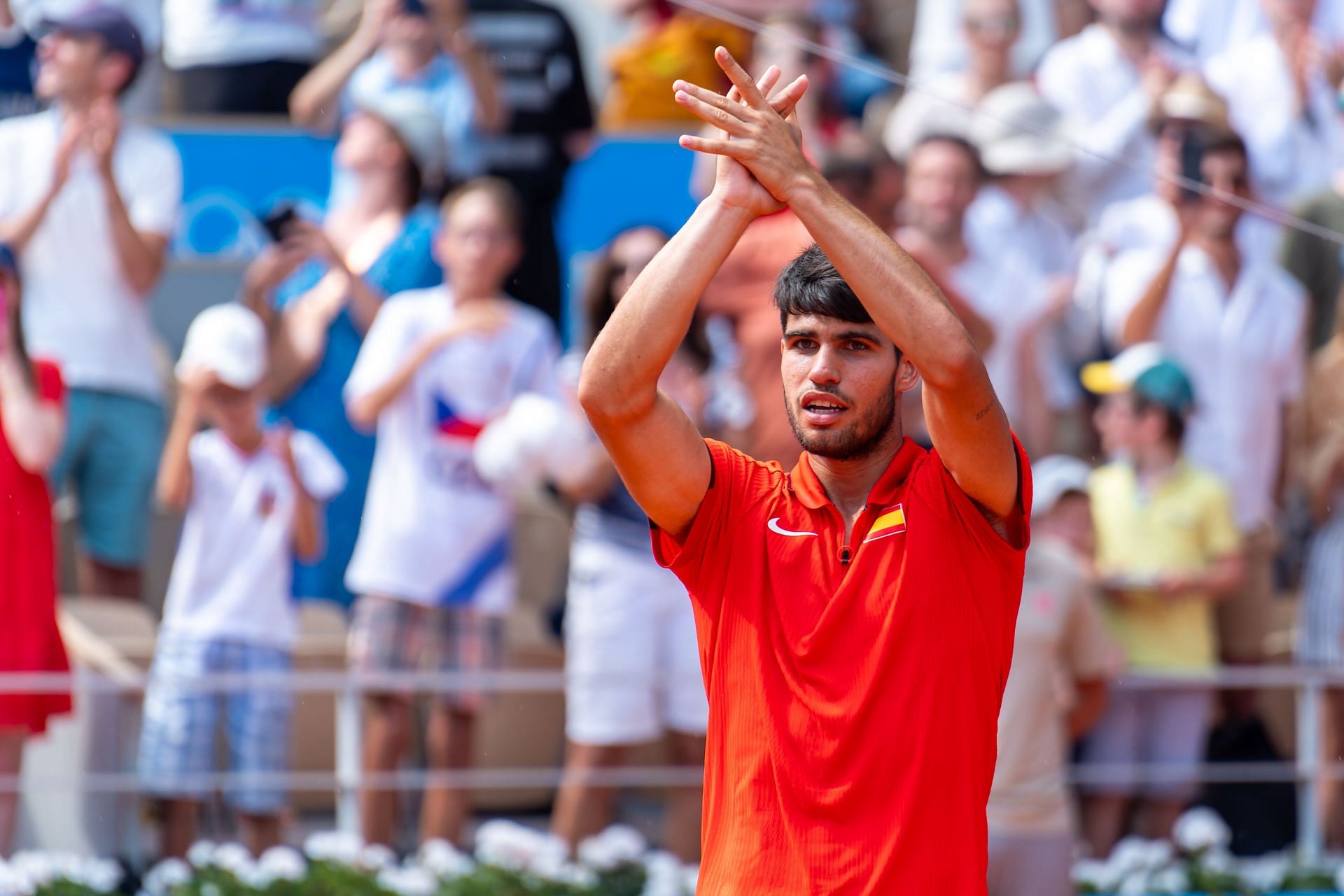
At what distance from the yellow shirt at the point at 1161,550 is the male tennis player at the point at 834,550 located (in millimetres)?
3658

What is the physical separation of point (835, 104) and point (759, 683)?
549cm

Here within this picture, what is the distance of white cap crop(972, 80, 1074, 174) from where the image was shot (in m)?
7.05

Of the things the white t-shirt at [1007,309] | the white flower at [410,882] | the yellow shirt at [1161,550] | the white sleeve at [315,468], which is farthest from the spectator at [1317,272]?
the white flower at [410,882]

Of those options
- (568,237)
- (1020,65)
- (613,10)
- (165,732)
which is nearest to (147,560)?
(165,732)

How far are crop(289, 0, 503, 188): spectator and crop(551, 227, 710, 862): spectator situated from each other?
122cm

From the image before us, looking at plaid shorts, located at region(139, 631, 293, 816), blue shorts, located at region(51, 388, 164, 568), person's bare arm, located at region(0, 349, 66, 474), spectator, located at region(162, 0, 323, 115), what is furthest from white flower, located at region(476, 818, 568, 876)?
spectator, located at region(162, 0, 323, 115)

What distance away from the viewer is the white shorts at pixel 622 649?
6.11 meters

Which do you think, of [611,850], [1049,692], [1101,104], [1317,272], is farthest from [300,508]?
[1317,272]

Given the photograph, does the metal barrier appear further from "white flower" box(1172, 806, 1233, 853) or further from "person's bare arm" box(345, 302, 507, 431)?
"person's bare arm" box(345, 302, 507, 431)

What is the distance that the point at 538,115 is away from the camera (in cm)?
732

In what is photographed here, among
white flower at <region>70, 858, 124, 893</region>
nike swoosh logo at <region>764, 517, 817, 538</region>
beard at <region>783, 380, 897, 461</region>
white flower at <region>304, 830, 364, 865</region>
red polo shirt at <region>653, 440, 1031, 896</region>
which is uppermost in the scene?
beard at <region>783, 380, 897, 461</region>

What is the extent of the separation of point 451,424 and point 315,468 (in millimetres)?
487

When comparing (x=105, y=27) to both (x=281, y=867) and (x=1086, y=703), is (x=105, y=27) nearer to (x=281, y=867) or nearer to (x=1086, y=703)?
(x=281, y=867)

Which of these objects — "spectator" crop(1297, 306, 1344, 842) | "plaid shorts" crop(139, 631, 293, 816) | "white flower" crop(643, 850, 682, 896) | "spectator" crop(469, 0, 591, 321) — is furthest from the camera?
"spectator" crop(469, 0, 591, 321)
